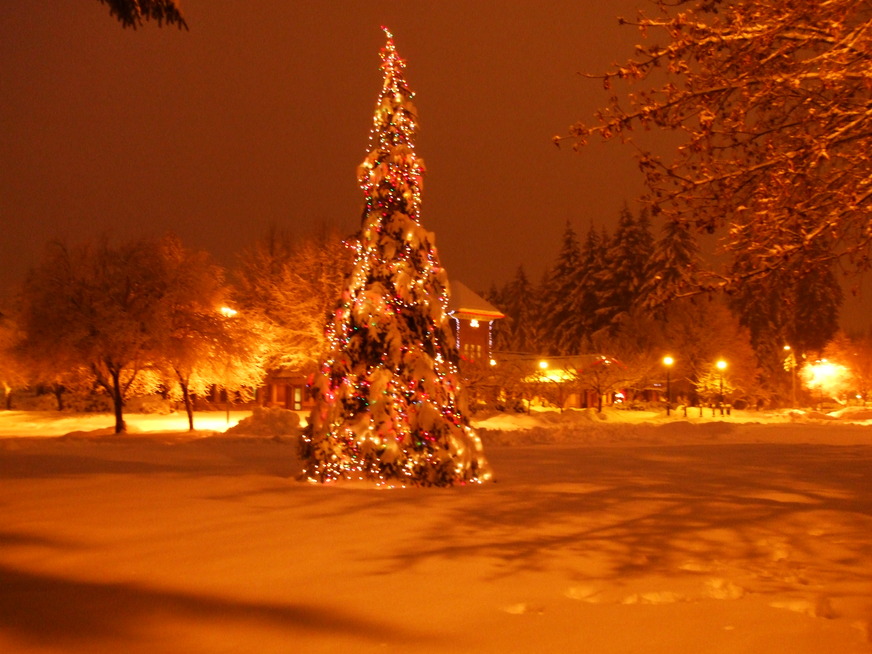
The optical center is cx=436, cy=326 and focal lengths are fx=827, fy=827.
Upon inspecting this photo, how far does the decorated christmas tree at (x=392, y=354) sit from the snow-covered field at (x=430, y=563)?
2.03 ft

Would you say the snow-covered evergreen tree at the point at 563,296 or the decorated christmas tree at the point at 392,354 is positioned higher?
the snow-covered evergreen tree at the point at 563,296

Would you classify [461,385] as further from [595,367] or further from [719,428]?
[595,367]

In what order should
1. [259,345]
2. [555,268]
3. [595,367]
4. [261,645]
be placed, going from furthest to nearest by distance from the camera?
[555,268]
[595,367]
[259,345]
[261,645]

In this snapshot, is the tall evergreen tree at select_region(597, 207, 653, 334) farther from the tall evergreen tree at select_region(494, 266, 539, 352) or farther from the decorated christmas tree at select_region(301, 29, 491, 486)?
the decorated christmas tree at select_region(301, 29, 491, 486)

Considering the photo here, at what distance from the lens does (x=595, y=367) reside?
5484cm

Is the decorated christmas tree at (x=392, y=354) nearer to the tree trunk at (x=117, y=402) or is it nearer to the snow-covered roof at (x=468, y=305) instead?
the tree trunk at (x=117, y=402)

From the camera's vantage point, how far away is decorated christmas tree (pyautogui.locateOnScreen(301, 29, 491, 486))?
13023mm

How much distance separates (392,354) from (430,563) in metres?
5.86

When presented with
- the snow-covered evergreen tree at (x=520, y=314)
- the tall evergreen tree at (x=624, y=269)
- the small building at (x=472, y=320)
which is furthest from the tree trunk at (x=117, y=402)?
the snow-covered evergreen tree at (x=520, y=314)

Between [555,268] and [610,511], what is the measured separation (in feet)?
240

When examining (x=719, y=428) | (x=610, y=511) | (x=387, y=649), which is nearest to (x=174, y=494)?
(x=610, y=511)

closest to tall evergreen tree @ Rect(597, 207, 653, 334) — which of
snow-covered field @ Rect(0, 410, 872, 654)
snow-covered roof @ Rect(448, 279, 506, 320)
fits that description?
snow-covered roof @ Rect(448, 279, 506, 320)

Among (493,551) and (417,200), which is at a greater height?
(417,200)

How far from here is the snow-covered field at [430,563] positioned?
18.8ft
